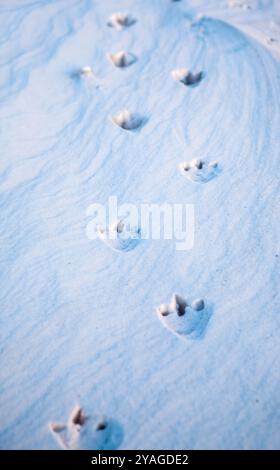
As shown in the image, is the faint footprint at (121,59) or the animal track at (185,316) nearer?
the animal track at (185,316)

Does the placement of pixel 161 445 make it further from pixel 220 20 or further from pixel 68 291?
pixel 220 20

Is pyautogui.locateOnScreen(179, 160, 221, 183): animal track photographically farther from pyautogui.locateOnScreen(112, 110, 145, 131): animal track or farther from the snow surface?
pyautogui.locateOnScreen(112, 110, 145, 131): animal track

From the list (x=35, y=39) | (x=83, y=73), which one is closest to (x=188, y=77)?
(x=83, y=73)

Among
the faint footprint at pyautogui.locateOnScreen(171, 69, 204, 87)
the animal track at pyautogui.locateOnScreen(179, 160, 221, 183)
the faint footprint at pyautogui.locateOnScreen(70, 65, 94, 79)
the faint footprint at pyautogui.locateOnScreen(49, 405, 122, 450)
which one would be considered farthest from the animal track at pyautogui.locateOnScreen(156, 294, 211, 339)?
the faint footprint at pyautogui.locateOnScreen(70, 65, 94, 79)

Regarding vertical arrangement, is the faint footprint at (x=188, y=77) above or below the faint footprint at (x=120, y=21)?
below

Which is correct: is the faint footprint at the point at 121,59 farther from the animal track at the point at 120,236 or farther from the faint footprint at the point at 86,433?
the faint footprint at the point at 86,433

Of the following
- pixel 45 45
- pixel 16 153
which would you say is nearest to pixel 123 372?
pixel 16 153

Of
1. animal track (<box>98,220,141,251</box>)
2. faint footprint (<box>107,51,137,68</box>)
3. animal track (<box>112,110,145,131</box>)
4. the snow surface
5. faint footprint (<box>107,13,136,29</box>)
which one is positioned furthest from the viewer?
faint footprint (<box>107,13,136,29</box>)

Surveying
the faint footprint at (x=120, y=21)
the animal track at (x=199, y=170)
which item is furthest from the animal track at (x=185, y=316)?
the faint footprint at (x=120, y=21)
